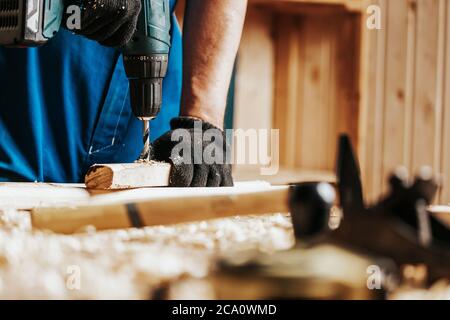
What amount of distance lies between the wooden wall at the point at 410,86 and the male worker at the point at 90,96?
1803mm

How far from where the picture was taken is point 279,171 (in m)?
3.34

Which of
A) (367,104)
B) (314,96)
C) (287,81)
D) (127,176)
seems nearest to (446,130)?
(367,104)

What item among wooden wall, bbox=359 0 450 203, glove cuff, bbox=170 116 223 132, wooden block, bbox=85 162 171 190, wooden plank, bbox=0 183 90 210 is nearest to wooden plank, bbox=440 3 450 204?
wooden wall, bbox=359 0 450 203

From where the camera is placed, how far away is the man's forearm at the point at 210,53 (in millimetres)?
1289

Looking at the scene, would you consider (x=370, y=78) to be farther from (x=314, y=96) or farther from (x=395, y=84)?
(x=314, y=96)

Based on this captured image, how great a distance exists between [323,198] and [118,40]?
2.39 ft

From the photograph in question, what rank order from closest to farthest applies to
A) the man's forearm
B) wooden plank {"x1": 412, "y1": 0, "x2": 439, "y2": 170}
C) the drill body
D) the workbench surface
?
the workbench surface, the drill body, the man's forearm, wooden plank {"x1": 412, "y1": 0, "x2": 439, "y2": 170}

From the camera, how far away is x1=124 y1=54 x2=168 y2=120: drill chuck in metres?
1.15

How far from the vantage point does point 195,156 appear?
1.10 m

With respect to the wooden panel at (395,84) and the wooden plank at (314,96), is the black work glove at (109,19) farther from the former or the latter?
the wooden plank at (314,96)

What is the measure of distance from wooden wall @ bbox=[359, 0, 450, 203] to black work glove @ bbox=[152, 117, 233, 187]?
6.88 feet

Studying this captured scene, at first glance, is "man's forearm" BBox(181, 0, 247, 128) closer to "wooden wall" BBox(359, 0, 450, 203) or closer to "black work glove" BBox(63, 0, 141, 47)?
"black work glove" BBox(63, 0, 141, 47)

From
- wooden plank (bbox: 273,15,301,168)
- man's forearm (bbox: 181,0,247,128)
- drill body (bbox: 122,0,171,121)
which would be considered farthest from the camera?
wooden plank (bbox: 273,15,301,168)
